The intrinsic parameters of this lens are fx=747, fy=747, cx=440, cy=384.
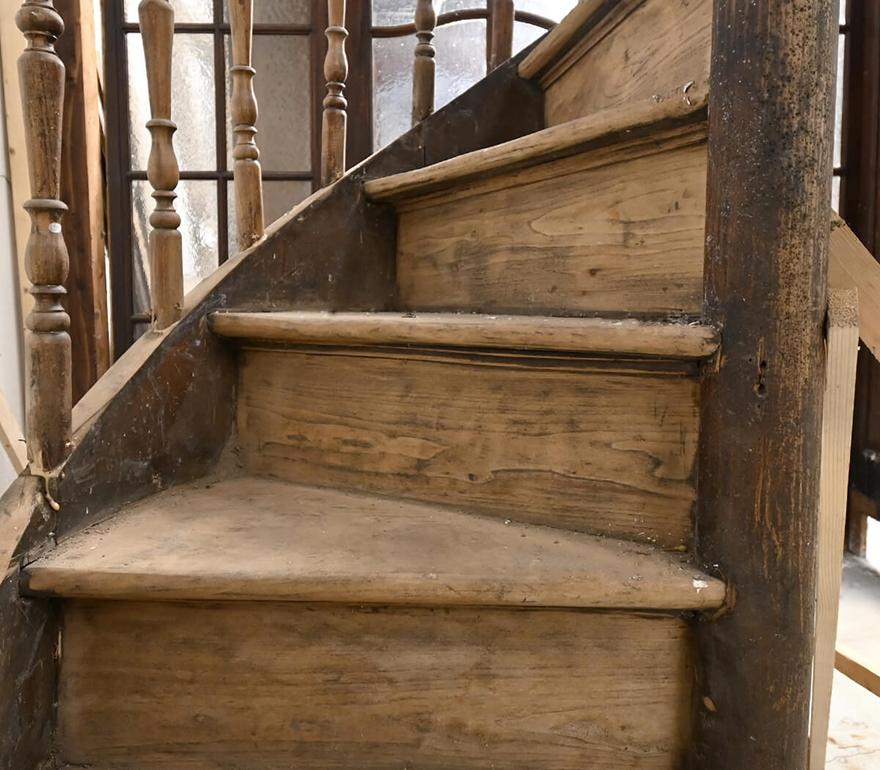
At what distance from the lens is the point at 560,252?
0.99 metres

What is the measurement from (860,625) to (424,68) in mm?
1627

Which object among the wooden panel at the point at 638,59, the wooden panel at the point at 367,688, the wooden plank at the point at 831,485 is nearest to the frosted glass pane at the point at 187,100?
the wooden panel at the point at 638,59

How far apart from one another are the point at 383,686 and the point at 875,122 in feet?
8.04

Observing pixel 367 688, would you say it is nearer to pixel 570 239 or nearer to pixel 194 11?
pixel 570 239

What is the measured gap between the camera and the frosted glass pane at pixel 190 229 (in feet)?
8.14

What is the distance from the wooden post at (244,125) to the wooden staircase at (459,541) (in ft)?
0.94

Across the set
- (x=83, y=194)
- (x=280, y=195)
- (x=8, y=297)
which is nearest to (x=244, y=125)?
(x=8, y=297)

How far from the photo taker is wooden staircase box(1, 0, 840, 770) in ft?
2.44

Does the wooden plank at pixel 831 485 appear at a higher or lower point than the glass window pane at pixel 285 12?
lower

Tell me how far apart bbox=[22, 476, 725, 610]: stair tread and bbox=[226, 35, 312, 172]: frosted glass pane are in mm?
1838

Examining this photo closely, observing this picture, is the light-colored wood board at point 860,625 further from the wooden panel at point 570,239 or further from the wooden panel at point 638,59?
the wooden panel at point 638,59

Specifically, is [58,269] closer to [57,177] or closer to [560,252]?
[57,177]

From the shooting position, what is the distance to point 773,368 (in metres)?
0.72

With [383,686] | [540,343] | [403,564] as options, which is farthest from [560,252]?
[383,686]
